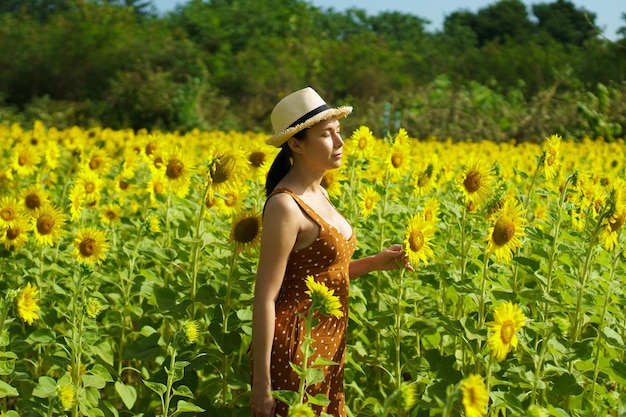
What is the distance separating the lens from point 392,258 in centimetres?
262

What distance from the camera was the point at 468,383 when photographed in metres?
1.56

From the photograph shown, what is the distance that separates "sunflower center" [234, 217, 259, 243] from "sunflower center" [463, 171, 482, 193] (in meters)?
0.76

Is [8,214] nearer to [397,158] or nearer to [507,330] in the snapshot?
[397,158]

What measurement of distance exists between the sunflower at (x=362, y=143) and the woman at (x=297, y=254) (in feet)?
4.26

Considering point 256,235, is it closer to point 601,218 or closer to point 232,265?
point 232,265

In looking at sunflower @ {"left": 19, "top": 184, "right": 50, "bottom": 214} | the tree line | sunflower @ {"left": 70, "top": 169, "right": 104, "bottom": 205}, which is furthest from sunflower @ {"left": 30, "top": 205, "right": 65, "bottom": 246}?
the tree line

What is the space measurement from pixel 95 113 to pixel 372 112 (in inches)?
183

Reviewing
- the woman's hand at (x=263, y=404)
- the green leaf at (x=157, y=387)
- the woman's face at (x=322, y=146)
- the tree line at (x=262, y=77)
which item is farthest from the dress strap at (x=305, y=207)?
the tree line at (x=262, y=77)

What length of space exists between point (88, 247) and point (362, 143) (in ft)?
4.27

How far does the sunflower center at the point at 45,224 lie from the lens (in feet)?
11.0

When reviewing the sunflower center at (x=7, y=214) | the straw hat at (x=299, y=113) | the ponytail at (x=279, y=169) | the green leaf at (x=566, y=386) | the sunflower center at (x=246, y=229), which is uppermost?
the straw hat at (x=299, y=113)

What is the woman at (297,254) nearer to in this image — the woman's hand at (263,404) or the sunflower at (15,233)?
the woman's hand at (263,404)

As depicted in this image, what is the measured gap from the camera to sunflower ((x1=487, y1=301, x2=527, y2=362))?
1.97 m

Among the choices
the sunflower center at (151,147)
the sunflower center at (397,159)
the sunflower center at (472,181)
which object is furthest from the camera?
the sunflower center at (151,147)
